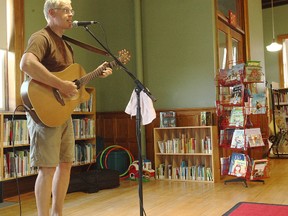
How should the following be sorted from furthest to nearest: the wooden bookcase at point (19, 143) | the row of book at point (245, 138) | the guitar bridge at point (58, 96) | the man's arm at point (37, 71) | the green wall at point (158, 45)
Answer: the green wall at point (158, 45)
the row of book at point (245, 138)
the wooden bookcase at point (19, 143)
the guitar bridge at point (58, 96)
the man's arm at point (37, 71)

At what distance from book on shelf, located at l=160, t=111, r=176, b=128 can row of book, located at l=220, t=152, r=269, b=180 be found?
0.85 metres

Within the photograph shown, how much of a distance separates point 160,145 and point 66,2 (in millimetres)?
2775

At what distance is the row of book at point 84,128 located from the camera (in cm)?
419

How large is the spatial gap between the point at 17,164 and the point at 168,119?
6.47ft

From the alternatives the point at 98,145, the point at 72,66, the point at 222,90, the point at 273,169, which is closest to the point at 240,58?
the point at 222,90

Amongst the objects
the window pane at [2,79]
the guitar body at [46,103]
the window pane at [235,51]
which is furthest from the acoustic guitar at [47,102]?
the window pane at [235,51]

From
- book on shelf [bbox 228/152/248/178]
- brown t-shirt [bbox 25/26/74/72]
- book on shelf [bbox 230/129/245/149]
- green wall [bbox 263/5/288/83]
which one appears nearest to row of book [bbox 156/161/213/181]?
book on shelf [bbox 228/152/248/178]

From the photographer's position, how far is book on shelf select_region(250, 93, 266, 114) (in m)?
4.11

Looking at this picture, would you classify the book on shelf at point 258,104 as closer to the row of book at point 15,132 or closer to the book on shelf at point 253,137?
the book on shelf at point 253,137

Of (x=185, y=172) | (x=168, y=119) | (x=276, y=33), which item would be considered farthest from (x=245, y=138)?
(x=276, y=33)

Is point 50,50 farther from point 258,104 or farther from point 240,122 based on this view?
point 258,104

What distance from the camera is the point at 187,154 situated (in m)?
4.31

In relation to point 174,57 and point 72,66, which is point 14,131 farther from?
point 174,57

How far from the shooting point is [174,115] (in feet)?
14.8
